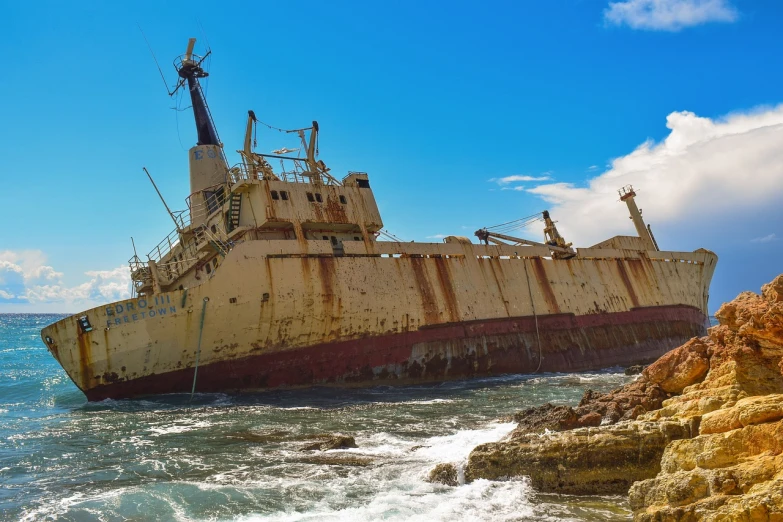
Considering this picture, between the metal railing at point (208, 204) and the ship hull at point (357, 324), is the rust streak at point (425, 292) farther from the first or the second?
the metal railing at point (208, 204)

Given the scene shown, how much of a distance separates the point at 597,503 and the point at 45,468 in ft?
26.0

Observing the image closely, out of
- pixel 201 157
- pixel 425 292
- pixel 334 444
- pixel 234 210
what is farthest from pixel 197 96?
pixel 334 444

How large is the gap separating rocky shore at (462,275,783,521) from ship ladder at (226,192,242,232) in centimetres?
1256

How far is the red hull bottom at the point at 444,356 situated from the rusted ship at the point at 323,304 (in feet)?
0.15

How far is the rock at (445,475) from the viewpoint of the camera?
6.72 m

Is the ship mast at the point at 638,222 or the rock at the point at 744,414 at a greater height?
the ship mast at the point at 638,222

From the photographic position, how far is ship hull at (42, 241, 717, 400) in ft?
46.7

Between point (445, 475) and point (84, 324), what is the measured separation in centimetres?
1110

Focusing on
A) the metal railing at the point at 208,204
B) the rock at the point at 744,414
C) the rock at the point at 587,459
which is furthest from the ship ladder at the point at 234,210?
the rock at the point at 744,414

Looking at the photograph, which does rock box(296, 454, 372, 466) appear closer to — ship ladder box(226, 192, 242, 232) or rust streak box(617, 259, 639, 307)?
ship ladder box(226, 192, 242, 232)

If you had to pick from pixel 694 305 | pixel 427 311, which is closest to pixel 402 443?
pixel 427 311

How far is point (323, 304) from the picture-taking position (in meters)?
15.9

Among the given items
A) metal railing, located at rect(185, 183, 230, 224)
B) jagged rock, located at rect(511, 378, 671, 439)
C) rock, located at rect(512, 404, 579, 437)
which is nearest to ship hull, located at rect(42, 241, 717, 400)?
metal railing, located at rect(185, 183, 230, 224)

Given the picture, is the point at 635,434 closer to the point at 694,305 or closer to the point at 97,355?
the point at 97,355
